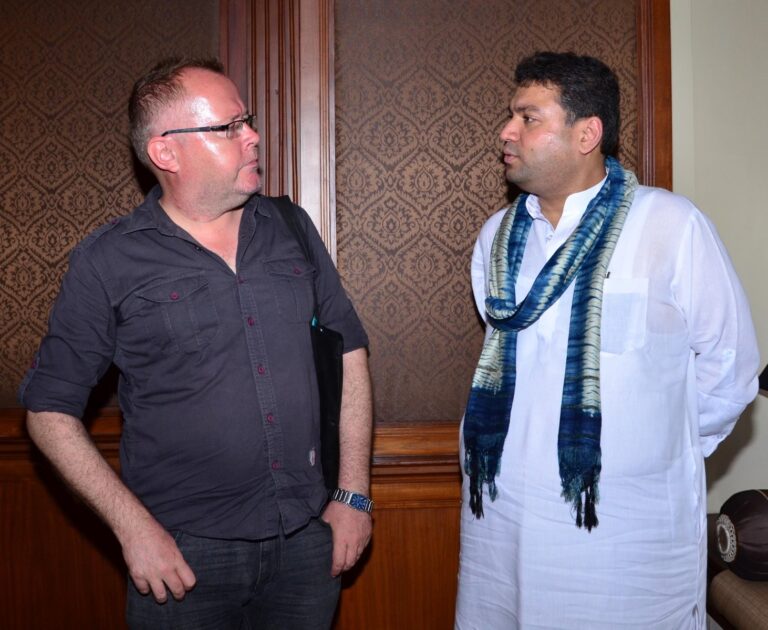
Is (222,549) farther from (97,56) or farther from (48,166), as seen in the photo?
(97,56)

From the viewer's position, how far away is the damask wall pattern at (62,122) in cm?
266

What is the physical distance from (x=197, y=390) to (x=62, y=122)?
4.67 feet

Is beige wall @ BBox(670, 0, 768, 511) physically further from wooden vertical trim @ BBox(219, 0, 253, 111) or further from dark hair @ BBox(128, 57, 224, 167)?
dark hair @ BBox(128, 57, 224, 167)

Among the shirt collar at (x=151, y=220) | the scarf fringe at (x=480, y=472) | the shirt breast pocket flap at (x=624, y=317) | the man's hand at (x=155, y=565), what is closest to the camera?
the man's hand at (x=155, y=565)

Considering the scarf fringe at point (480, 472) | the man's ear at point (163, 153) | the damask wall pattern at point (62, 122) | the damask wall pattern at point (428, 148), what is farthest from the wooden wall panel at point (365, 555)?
the man's ear at point (163, 153)

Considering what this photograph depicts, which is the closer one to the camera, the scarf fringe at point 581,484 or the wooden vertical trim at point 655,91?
the scarf fringe at point 581,484

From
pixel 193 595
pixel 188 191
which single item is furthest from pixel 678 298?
pixel 193 595

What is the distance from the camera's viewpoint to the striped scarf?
1890 mm

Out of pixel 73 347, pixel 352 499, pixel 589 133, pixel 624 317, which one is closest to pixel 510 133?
pixel 589 133

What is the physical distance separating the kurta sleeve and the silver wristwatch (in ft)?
3.06

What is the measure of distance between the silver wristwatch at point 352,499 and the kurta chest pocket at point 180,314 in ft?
1.68

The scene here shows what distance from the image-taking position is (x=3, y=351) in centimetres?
273

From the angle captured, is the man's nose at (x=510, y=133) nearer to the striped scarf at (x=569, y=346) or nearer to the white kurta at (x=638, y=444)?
the striped scarf at (x=569, y=346)

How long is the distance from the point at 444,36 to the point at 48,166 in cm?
144
